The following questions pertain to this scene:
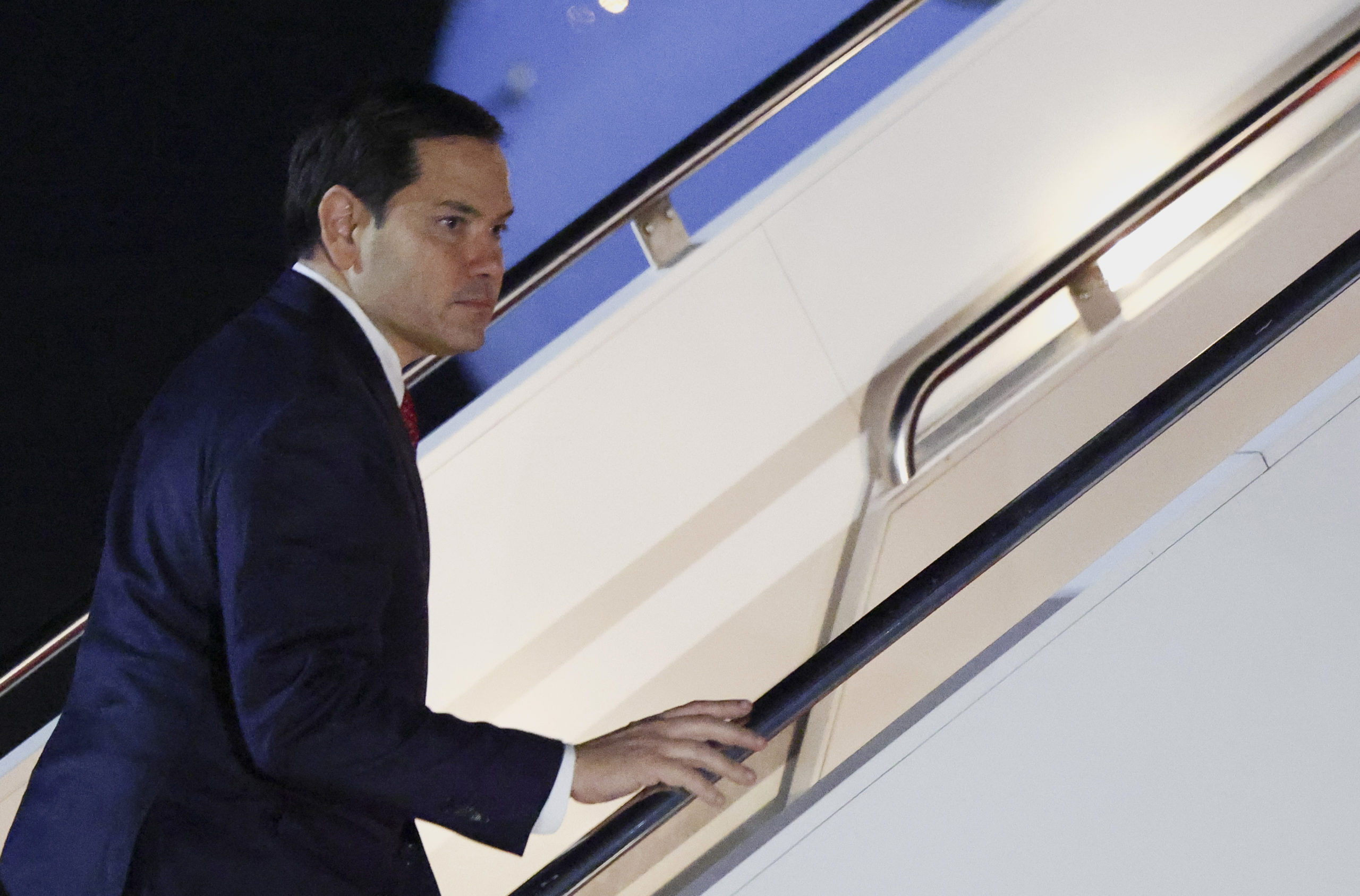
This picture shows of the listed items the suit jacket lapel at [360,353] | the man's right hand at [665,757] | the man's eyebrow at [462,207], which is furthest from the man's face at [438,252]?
the man's right hand at [665,757]

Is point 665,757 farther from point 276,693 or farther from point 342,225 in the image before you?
point 342,225

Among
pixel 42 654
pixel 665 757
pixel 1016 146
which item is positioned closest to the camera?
pixel 665 757

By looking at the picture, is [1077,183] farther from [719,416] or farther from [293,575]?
[293,575]

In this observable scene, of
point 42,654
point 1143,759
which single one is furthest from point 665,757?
point 42,654

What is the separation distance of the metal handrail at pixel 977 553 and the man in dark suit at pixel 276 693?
0.06 metres

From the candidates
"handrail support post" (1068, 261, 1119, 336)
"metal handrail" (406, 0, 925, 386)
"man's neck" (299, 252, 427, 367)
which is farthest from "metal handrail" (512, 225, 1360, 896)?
"metal handrail" (406, 0, 925, 386)

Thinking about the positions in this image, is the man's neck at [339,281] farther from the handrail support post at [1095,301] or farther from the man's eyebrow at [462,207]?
the handrail support post at [1095,301]

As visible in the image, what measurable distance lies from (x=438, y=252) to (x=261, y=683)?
55 cm

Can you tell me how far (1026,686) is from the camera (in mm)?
1114

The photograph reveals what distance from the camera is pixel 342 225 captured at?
50.2 inches

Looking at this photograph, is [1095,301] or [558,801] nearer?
[558,801]

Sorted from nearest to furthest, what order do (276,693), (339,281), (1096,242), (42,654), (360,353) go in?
1. (276,693)
2. (360,353)
3. (339,281)
4. (42,654)
5. (1096,242)

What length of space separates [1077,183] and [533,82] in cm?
150

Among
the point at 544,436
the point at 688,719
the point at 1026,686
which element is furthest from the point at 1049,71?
the point at 688,719
